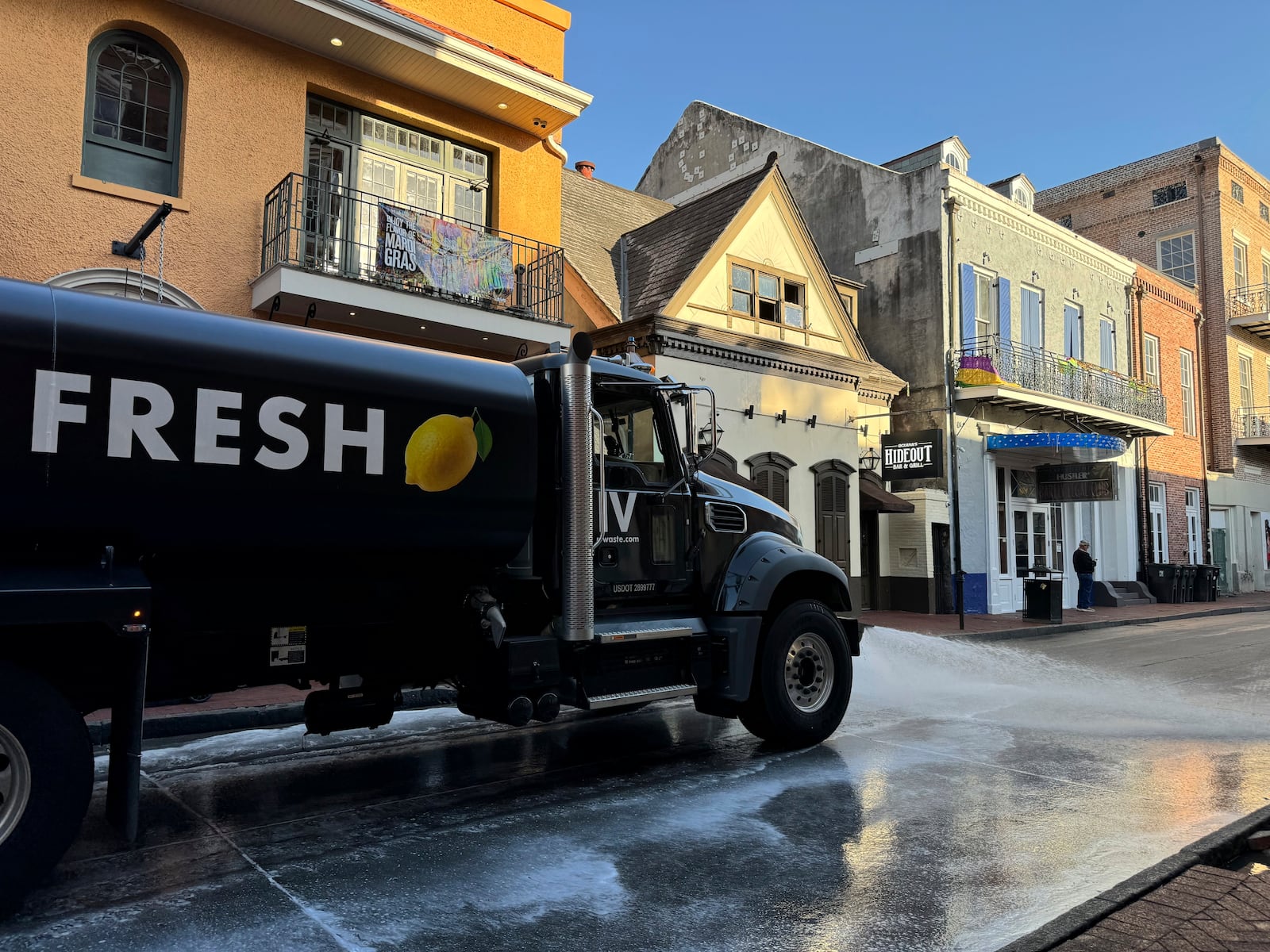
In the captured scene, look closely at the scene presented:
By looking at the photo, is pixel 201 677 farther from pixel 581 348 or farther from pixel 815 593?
A: pixel 815 593

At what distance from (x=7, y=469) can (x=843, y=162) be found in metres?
23.2

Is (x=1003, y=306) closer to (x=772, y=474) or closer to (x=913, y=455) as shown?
(x=913, y=455)

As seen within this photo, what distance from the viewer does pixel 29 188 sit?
10031 millimetres

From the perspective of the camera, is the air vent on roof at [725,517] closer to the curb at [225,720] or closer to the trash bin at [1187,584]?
the curb at [225,720]

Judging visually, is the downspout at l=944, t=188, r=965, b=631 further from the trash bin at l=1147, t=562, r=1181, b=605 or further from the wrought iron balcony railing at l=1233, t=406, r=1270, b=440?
the wrought iron balcony railing at l=1233, t=406, r=1270, b=440

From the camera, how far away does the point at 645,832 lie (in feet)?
16.3

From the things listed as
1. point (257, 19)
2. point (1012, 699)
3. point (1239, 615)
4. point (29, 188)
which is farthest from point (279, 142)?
point (1239, 615)

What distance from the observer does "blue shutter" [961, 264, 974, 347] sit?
2219 centimetres

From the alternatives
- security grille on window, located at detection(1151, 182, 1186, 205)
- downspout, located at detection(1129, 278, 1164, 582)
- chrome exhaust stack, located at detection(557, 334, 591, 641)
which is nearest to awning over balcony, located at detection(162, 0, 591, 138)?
chrome exhaust stack, located at detection(557, 334, 591, 641)

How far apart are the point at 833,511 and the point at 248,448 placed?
613 inches

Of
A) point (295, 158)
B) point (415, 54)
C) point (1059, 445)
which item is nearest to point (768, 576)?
point (295, 158)

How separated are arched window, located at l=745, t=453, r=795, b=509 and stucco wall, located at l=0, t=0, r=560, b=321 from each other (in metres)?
7.98

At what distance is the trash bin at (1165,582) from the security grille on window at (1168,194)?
47.8 feet

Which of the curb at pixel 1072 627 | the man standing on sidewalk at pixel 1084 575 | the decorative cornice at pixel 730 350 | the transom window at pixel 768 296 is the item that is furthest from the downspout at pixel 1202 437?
the transom window at pixel 768 296
